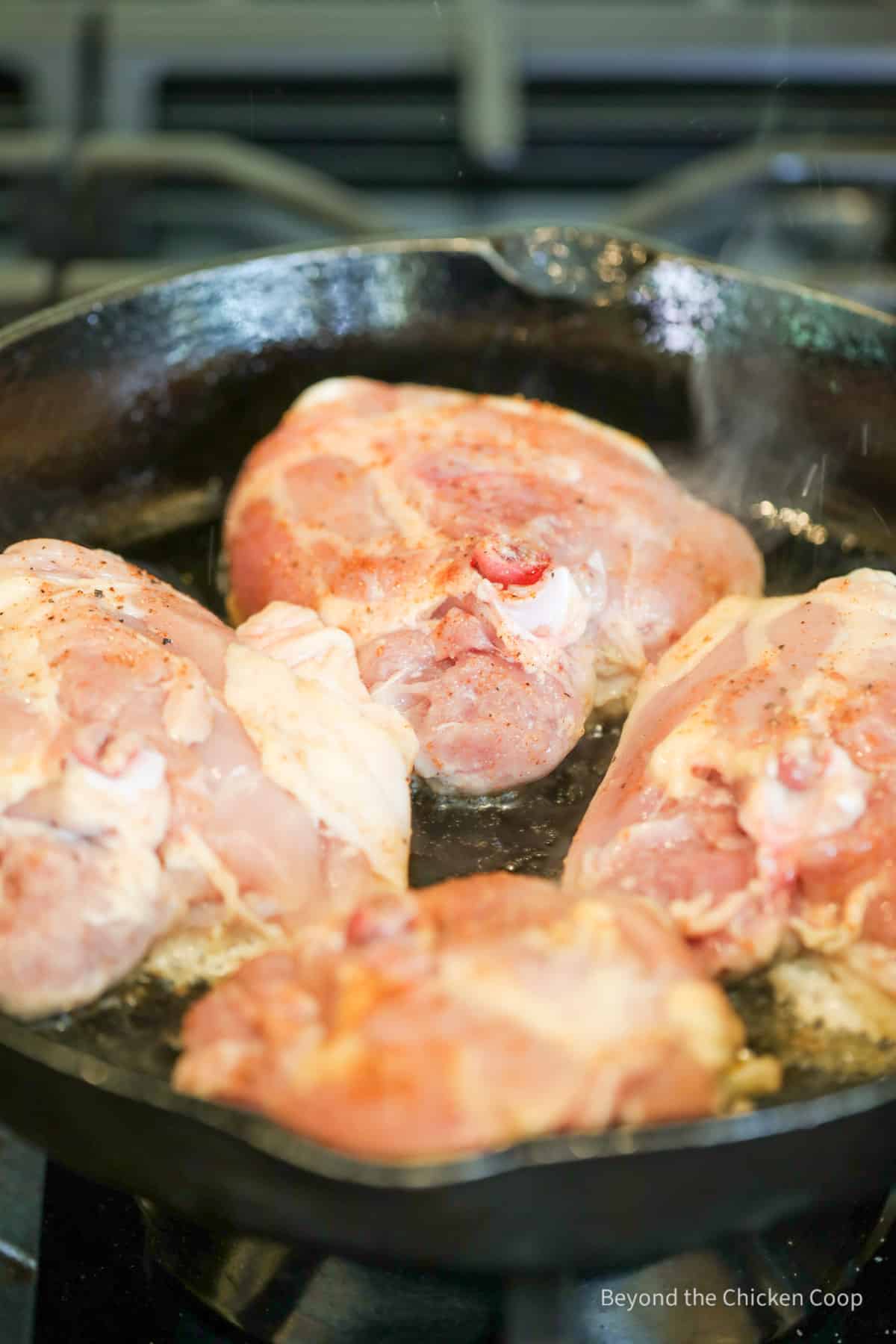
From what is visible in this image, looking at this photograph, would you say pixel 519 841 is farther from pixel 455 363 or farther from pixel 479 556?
pixel 455 363

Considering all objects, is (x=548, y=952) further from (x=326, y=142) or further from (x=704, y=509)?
(x=326, y=142)

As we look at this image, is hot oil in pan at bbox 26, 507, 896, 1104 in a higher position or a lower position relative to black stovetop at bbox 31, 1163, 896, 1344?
higher

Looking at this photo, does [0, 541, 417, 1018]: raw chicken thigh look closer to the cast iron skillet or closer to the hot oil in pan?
the hot oil in pan

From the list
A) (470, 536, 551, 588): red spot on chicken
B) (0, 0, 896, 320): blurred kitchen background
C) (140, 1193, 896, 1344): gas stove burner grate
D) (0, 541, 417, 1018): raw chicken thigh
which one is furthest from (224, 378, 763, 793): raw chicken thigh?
(0, 0, 896, 320): blurred kitchen background

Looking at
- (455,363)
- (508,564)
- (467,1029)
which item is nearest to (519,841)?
(508,564)

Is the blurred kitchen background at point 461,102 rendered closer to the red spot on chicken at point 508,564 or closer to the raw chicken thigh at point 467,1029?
the red spot on chicken at point 508,564

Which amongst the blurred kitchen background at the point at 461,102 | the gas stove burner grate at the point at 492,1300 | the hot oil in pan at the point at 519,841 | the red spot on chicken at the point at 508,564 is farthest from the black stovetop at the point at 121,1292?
the blurred kitchen background at the point at 461,102
